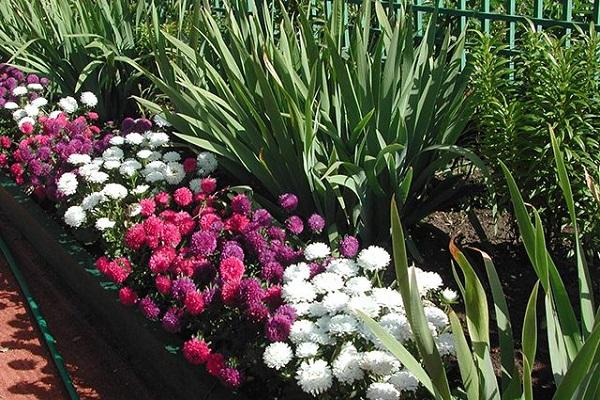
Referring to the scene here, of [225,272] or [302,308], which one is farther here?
[225,272]

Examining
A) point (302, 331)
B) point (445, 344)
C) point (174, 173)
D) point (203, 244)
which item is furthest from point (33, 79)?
point (445, 344)

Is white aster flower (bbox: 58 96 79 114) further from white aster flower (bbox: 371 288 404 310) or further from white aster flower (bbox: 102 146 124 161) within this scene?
white aster flower (bbox: 371 288 404 310)

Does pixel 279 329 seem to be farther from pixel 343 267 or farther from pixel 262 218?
pixel 262 218

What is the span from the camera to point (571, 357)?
207 cm

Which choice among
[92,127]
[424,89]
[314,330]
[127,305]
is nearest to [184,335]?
[127,305]

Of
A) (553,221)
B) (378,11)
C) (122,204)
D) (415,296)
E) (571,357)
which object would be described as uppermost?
(378,11)

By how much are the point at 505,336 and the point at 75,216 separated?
2.09 m

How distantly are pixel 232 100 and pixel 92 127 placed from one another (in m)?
1.32

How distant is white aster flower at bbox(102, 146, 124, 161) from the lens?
402cm

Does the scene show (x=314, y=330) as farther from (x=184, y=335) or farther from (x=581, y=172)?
(x=581, y=172)

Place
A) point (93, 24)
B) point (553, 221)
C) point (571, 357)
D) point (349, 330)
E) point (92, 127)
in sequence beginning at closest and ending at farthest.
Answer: point (571, 357)
point (349, 330)
point (553, 221)
point (92, 127)
point (93, 24)

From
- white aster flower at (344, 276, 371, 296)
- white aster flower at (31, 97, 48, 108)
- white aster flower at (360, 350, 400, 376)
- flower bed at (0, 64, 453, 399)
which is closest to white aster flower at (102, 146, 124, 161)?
flower bed at (0, 64, 453, 399)

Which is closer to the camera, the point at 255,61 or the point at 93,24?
the point at 255,61

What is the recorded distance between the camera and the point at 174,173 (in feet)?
12.5
